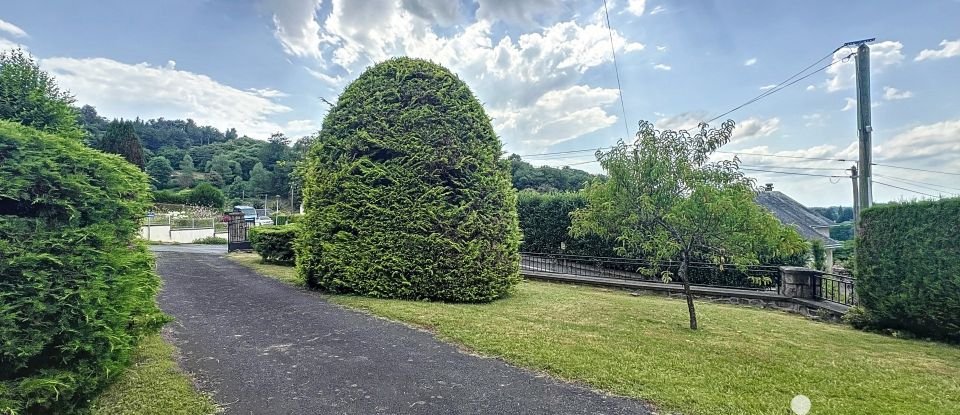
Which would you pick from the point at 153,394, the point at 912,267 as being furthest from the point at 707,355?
the point at 153,394

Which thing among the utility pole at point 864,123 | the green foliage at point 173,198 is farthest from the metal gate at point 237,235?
the green foliage at point 173,198

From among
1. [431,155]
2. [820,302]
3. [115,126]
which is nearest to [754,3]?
[820,302]

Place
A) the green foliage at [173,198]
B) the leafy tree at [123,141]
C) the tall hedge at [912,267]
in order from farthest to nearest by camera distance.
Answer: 1. the green foliage at [173,198]
2. the leafy tree at [123,141]
3. the tall hedge at [912,267]

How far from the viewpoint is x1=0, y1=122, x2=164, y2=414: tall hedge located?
246cm

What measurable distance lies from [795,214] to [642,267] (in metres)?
20.1

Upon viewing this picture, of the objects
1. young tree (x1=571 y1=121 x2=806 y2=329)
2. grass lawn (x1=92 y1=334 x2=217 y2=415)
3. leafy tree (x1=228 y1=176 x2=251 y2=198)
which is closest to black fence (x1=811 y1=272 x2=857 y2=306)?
young tree (x1=571 y1=121 x2=806 y2=329)

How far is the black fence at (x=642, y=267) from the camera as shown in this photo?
34.0 ft

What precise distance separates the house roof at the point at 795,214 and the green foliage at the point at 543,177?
12270 millimetres

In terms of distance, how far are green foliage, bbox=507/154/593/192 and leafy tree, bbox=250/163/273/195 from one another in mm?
37368

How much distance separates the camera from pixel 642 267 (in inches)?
371

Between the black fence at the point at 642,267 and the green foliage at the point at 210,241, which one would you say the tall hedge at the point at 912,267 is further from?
the green foliage at the point at 210,241

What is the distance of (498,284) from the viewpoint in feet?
26.3

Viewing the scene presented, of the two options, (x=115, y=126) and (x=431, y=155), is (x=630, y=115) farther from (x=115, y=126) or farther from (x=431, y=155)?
(x=115, y=126)

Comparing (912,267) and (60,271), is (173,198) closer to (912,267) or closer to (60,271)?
(60,271)
